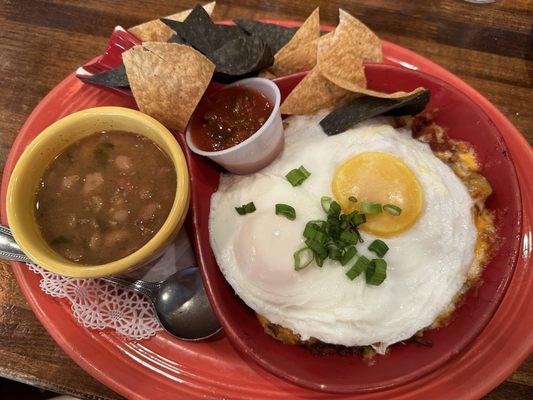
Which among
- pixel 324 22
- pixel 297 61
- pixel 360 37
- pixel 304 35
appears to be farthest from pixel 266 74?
pixel 324 22

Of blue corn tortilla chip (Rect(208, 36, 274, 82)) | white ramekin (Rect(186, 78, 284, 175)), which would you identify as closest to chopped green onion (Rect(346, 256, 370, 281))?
white ramekin (Rect(186, 78, 284, 175))

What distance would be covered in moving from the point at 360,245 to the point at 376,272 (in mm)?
127

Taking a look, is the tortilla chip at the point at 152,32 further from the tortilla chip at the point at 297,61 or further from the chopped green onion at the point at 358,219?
the chopped green onion at the point at 358,219

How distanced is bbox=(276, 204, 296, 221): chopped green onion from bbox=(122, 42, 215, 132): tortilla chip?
0.58 metres

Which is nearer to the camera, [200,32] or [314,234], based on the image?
[314,234]

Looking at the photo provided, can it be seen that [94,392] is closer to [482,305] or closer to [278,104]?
[278,104]

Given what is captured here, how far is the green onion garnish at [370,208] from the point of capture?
168 cm

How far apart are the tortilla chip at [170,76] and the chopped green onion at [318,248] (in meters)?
0.78

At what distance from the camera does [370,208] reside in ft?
5.52

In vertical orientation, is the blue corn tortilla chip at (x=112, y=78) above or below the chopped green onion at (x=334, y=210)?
above

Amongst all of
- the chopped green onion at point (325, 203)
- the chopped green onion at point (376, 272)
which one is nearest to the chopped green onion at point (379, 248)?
the chopped green onion at point (376, 272)

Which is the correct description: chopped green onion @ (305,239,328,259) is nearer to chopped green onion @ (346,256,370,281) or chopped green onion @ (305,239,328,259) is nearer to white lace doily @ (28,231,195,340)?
chopped green onion @ (346,256,370,281)

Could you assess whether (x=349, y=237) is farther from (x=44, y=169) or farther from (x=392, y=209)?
(x=44, y=169)

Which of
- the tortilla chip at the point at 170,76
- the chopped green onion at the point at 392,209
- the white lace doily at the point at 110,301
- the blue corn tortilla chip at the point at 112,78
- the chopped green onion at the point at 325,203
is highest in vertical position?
the tortilla chip at the point at 170,76
